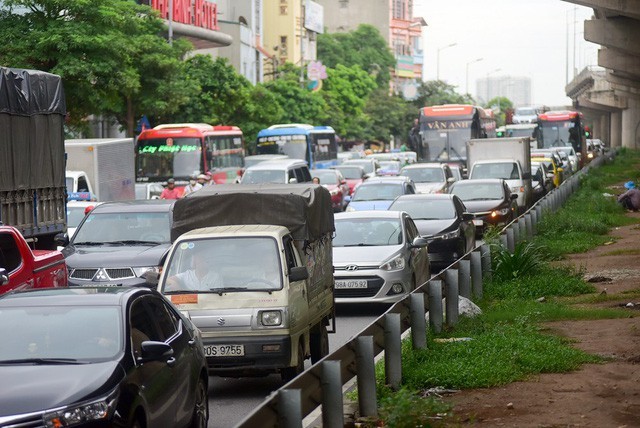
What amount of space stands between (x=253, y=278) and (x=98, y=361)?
4.49m

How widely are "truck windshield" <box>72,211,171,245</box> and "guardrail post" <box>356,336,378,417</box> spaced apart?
1008 cm

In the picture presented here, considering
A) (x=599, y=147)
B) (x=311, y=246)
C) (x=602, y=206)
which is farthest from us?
(x=599, y=147)

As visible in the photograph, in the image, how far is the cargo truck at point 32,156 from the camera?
64.1 feet

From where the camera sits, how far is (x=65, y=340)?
906cm

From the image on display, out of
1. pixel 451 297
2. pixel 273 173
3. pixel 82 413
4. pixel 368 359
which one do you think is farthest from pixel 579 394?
pixel 273 173

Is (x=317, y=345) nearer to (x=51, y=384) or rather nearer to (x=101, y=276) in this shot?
(x=101, y=276)

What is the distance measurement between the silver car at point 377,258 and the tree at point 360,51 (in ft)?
361

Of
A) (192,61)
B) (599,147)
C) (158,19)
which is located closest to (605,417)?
(158,19)

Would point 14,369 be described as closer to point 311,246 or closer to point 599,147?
point 311,246

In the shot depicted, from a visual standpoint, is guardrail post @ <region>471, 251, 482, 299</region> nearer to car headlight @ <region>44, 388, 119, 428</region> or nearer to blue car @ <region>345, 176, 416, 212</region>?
car headlight @ <region>44, 388, 119, 428</region>

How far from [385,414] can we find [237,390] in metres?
3.79

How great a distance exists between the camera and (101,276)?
61.7 ft

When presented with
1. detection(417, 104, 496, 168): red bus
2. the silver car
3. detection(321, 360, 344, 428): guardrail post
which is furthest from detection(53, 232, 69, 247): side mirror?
detection(417, 104, 496, 168): red bus

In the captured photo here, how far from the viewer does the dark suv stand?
18.8m
